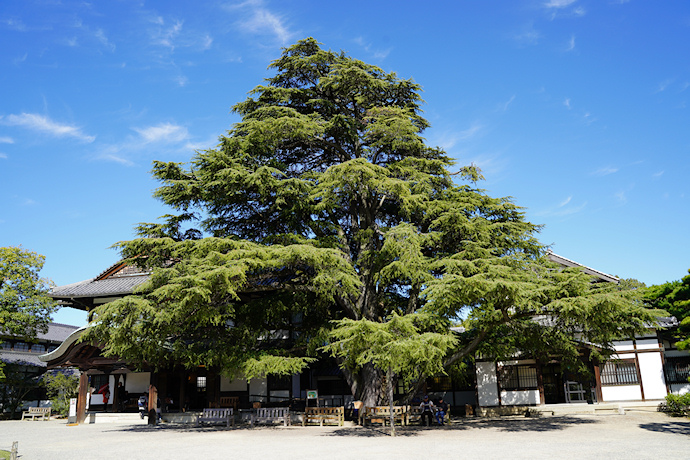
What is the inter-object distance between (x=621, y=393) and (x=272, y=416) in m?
14.7

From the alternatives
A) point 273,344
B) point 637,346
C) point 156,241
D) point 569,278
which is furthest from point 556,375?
point 156,241

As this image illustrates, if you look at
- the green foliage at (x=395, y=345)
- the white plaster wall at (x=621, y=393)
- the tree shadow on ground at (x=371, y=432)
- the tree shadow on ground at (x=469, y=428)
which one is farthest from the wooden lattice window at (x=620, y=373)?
the green foliage at (x=395, y=345)

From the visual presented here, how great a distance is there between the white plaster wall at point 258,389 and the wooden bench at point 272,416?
3417 mm

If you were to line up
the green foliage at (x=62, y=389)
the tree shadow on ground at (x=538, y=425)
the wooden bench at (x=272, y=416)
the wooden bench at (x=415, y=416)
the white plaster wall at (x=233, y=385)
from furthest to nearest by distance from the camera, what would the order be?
the green foliage at (x=62, y=389)
the white plaster wall at (x=233, y=385)
the wooden bench at (x=272, y=416)
the wooden bench at (x=415, y=416)
the tree shadow on ground at (x=538, y=425)

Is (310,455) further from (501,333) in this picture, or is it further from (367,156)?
(367,156)

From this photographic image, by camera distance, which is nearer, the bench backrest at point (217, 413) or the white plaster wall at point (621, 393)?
the bench backrest at point (217, 413)

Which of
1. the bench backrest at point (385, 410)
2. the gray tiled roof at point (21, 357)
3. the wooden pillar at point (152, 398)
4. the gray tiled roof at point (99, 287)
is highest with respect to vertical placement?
the gray tiled roof at point (99, 287)

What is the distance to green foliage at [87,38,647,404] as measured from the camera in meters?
14.0

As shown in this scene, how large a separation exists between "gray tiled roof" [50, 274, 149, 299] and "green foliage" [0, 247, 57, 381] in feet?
4.36

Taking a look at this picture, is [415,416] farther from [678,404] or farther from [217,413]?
[678,404]

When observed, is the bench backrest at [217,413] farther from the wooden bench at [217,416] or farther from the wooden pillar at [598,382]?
the wooden pillar at [598,382]

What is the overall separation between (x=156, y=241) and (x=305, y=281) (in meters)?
5.26

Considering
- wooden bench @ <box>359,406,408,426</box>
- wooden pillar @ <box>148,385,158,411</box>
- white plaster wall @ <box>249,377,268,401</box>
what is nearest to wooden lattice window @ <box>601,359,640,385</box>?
wooden bench @ <box>359,406,408,426</box>

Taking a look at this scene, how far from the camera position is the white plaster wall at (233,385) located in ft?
74.5
